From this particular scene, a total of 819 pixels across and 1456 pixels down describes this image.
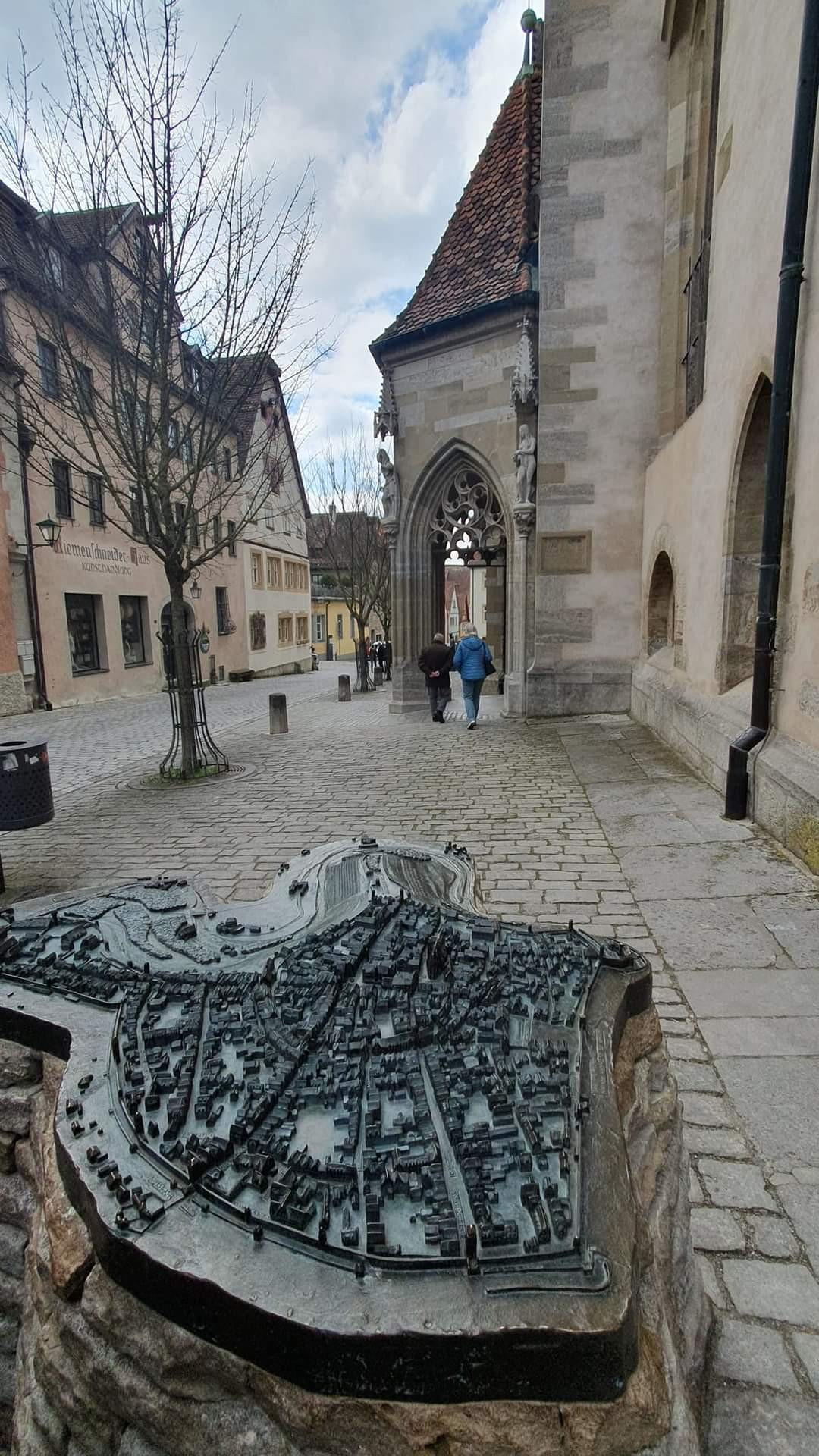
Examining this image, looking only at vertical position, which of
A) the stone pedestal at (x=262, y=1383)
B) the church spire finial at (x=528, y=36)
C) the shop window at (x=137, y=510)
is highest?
the church spire finial at (x=528, y=36)

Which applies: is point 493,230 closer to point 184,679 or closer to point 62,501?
point 184,679

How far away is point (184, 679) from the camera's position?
927 cm

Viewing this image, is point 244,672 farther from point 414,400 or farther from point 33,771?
point 33,771

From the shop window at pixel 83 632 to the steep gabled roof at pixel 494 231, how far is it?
34.2ft

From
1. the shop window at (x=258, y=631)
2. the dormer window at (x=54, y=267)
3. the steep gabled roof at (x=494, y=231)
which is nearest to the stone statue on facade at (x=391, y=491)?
the steep gabled roof at (x=494, y=231)

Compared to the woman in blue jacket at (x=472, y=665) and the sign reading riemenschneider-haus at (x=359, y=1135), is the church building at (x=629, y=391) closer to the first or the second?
the woman in blue jacket at (x=472, y=665)

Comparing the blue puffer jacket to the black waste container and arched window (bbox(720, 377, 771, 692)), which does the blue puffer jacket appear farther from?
the black waste container

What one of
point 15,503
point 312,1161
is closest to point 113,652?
point 15,503

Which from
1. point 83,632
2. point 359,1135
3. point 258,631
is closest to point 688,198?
point 359,1135

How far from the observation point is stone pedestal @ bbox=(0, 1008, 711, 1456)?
1130mm

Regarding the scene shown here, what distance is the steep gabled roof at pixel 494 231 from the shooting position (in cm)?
1251

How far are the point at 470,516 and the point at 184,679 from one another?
686 centimetres

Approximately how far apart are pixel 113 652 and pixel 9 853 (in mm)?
15010

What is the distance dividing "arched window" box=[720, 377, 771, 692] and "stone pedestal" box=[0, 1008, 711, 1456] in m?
5.84
